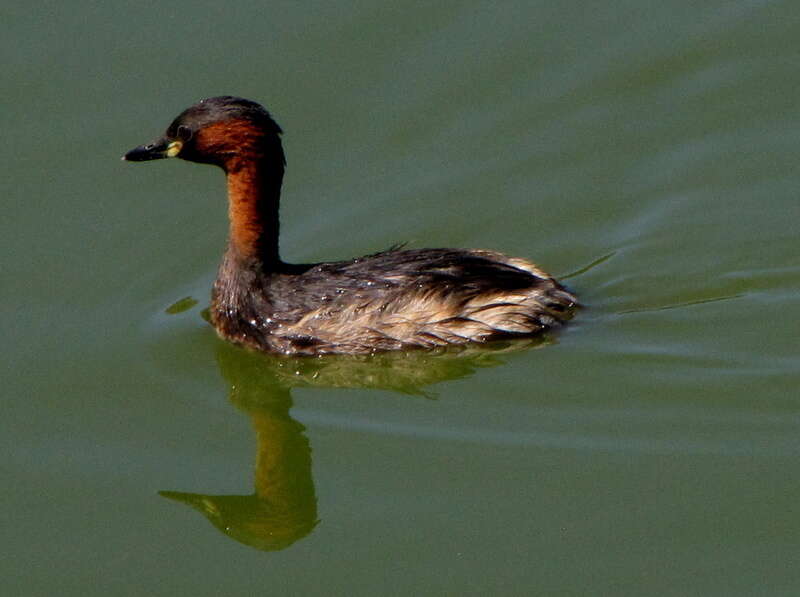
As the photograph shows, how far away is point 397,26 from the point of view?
11.6 metres

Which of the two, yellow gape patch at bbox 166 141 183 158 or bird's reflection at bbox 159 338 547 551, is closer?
bird's reflection at bbox 159 338 547 551

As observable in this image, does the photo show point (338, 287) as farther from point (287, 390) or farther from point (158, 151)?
point (158, 151)

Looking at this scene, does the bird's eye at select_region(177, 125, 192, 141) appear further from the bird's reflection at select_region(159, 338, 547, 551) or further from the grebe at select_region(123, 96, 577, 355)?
the bird's reflection at select_region(159, 338, 547, 551)

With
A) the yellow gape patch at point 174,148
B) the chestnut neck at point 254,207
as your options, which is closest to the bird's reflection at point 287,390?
the chestnut neck at point 254,207

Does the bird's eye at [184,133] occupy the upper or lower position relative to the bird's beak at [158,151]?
upper

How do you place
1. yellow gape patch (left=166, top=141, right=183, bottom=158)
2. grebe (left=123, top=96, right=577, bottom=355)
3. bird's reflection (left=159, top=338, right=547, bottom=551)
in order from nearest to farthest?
bird's reflection (left=159, top=338, right=547, bottom=551), grebe (left=123, top=96, right=577, bottom=355), yellow gape patch (left=166, top=141, right=183, bottom=158)

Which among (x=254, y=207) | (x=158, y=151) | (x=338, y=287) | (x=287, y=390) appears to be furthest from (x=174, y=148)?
(x=287, y=390)

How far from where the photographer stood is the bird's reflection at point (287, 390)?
25.4 ft

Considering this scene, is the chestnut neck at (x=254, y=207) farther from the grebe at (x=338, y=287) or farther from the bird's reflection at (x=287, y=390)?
the bird's reflection at (x=287, y=390)

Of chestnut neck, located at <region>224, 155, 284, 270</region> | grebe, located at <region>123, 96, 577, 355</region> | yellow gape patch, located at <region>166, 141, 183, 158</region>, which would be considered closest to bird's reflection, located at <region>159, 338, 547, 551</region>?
grebe, located at <region>123, 96, 577, 355</region>

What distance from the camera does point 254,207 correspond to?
9094 mm

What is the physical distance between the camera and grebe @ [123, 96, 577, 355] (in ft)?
28.9

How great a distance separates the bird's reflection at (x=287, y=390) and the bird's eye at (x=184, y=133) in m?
1.20

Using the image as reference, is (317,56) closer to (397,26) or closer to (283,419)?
(397,26)
